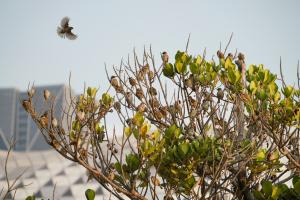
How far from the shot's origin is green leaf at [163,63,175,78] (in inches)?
169

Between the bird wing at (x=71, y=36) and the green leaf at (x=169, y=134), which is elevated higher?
the bird wing at (x=71, y=36)

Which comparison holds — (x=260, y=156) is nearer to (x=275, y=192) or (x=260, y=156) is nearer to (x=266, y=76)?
(x=275, y=192)

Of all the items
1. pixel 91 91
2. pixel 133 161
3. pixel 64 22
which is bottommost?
pixel 133 161

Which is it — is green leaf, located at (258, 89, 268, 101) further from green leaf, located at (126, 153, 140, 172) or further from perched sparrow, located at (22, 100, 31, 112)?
perched sparrow, located at (22, 100, 31, 112)

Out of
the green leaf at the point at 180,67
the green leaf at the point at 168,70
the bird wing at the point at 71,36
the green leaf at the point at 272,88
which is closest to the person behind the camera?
the green leaf at the point at 272,88

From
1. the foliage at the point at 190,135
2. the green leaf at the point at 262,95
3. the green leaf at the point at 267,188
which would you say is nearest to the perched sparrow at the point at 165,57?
the foliage at the point at 190,135

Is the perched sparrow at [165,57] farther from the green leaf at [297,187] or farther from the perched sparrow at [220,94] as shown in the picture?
the green leaf at [297,187]

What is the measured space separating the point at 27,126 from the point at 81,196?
105618 mm

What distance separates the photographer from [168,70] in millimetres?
4309

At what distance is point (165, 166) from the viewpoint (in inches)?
141

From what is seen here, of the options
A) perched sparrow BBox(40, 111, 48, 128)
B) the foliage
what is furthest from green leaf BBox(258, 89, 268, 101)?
→ perched sparrow BBox(40, 111, 48, 128)

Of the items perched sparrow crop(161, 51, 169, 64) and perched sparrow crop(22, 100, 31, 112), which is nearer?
perched sparrow crop(22, 100, 31, 112)

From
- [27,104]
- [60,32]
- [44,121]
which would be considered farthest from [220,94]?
[27,104]

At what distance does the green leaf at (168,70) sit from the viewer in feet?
14.1
